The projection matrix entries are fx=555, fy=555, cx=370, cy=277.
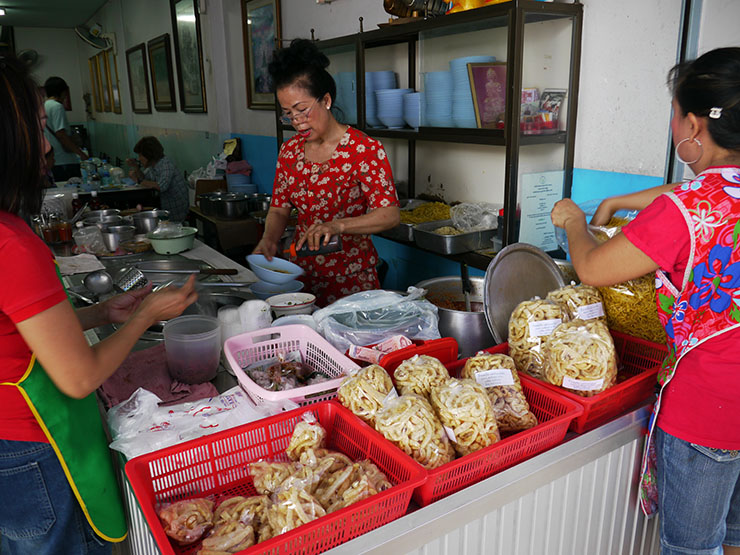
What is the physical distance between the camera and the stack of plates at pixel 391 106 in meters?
3.41

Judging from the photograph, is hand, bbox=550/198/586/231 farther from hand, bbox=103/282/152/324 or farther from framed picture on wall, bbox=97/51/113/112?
framed picture on wall, bbox=97/51/113/112

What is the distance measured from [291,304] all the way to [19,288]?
98cm

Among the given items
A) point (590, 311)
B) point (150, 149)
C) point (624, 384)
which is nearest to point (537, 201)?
point (590, 311)

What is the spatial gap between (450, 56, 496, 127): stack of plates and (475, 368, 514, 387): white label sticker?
6.08ft

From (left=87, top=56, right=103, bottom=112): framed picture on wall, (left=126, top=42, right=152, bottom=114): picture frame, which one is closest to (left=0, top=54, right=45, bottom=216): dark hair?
(left=126, top=42, right=152, bottom=114): picture frame

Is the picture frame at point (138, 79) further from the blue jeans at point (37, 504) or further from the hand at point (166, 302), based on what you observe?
the blue jeans at point (37, 504)

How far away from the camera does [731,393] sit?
1.18 metres

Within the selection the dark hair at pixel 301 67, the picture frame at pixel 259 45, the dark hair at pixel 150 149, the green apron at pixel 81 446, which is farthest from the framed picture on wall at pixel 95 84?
the green apron at pixel 81 446

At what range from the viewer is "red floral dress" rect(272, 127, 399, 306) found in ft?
7.94

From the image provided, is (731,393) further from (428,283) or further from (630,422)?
(428,283)

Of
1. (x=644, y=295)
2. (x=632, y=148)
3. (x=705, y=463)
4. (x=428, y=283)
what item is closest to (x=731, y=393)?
(x=705, y=463)

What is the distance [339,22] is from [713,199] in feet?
11.9

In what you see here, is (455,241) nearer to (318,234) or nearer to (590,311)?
(318,234)

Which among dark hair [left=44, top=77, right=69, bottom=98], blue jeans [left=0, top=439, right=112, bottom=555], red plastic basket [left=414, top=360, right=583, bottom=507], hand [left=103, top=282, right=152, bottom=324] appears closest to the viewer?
red plastic basket [left=414, top=360, right=583, bottom=507]
